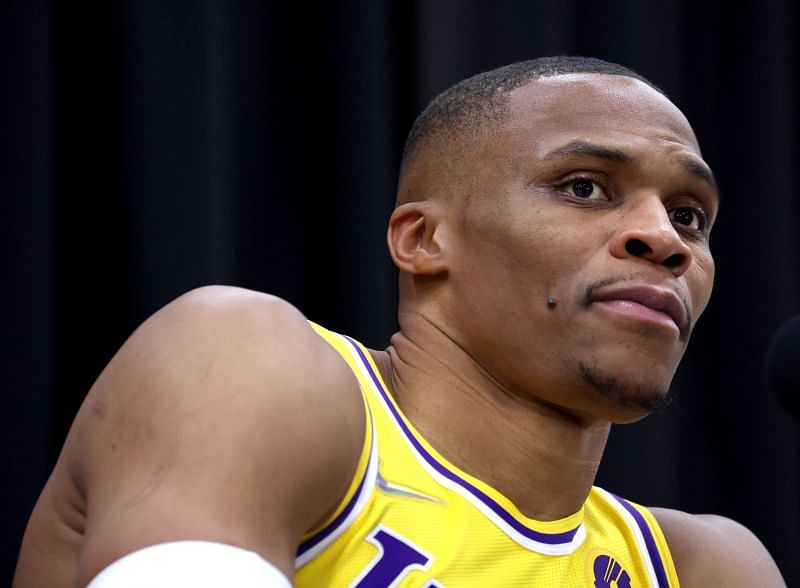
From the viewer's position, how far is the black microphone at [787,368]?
102 centimetres

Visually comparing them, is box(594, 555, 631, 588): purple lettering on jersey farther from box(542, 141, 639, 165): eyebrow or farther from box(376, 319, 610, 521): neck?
box(542, 141, 639, 165): eyebrow

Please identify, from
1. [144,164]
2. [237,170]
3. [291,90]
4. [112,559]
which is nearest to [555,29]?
[291,90]

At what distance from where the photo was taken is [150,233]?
1.53 metres

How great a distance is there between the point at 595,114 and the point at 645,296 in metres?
0.22

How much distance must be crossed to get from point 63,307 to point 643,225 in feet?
2.85

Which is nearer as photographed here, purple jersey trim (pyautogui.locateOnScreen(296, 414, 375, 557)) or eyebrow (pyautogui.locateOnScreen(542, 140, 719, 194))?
purple jersey trim (pyautogui.locateOnScreen(296, 414, 375, 557))

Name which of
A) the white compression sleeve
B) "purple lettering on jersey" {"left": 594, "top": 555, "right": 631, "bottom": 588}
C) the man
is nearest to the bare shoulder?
the man

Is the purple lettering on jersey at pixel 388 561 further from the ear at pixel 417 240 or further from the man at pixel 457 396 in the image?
the ear at pixel 417 240

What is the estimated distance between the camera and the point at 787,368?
3.38 ft

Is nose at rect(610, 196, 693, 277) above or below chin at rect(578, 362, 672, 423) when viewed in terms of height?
above

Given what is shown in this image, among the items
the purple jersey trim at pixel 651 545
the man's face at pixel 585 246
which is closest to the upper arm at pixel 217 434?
the man's face at pixel 585 246

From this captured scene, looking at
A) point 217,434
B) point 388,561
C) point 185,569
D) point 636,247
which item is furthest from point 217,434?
point 636,247

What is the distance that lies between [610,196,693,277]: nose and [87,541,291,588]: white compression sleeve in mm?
517

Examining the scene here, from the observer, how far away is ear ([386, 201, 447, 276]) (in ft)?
3.73
